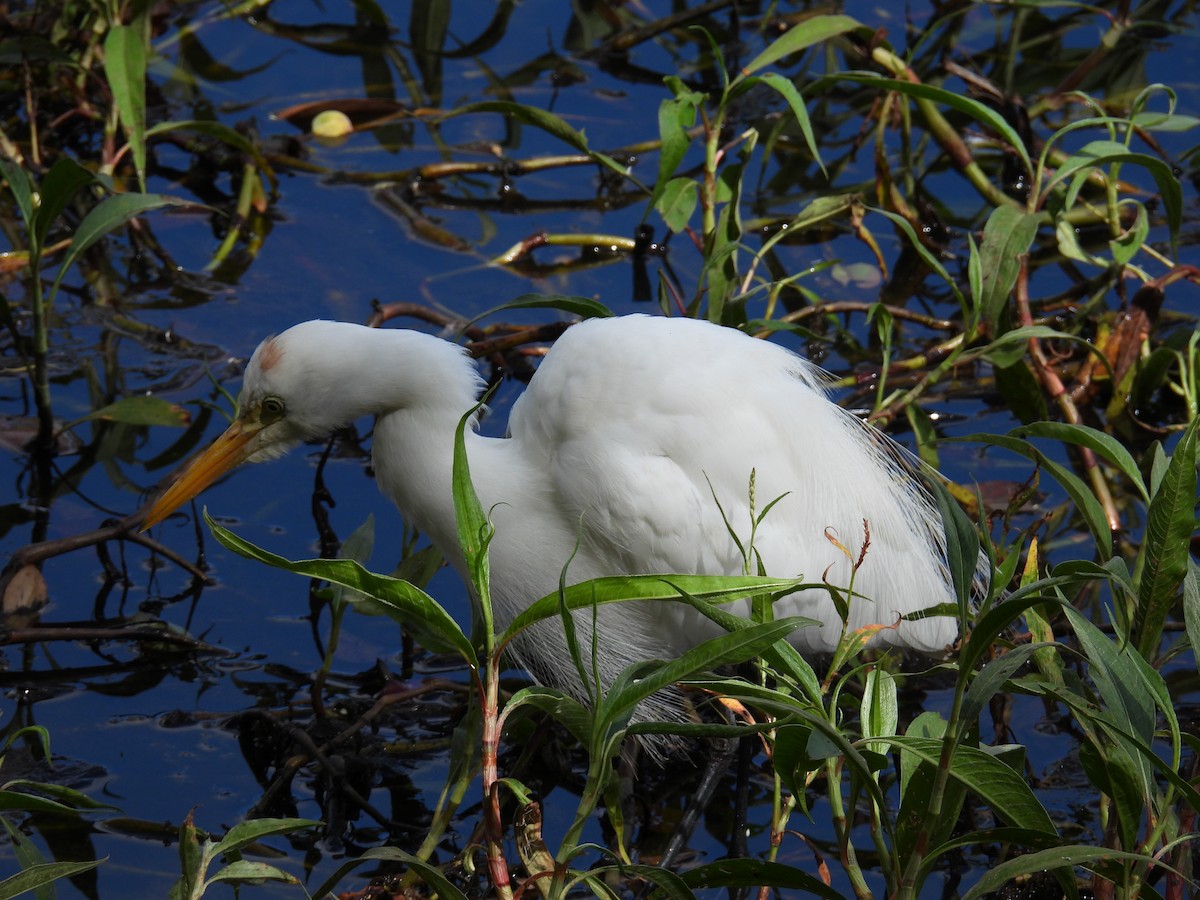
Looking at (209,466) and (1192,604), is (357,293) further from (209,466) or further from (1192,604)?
(1192,604)

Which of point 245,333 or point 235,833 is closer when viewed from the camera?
point 235,833

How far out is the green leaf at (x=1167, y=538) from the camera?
1.45 m

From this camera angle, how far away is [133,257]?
374cm

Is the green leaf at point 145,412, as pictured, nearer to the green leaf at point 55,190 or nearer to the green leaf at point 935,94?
the green leaf at point 55,190

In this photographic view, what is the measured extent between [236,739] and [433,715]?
36 centimetres

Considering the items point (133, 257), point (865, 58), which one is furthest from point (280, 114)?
point (865, 58)

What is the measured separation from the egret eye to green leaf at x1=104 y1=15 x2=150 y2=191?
3.70 ft

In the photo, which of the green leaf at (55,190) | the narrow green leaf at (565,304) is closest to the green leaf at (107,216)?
the green leaf at (55,190)

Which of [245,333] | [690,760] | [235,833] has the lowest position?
[690,760]

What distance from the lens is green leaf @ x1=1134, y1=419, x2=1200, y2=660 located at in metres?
1.45

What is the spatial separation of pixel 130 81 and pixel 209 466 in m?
1.32

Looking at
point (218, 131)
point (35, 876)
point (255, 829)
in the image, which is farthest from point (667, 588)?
point (218, 131)

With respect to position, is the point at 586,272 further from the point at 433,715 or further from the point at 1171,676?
the point at 1171,676

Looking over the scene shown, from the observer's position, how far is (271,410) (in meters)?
2.37
